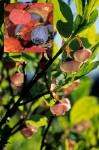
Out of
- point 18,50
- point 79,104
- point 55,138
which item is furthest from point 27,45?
point 79,104

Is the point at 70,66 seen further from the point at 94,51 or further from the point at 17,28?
→ the point at 17,28

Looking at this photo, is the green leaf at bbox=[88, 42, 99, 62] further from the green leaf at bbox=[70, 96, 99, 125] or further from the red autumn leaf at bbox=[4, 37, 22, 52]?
the green leaf at bbox=[70, 96, 99, 125]

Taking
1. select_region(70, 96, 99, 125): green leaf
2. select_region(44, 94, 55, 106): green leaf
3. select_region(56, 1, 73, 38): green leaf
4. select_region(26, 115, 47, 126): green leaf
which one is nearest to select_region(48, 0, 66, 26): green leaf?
select_region(56, 1, 73, 38): green leaf

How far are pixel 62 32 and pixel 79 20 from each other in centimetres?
6

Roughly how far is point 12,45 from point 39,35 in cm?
9

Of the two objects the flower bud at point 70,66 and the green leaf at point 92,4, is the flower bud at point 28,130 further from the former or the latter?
the green leaf at point 92,4

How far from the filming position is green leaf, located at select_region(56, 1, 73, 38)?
1105mm

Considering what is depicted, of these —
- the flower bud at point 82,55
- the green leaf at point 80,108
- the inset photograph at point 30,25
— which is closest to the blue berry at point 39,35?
the inset photograph at point 30,25

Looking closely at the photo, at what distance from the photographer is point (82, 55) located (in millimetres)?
1114

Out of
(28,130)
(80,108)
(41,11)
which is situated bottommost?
(80,108)

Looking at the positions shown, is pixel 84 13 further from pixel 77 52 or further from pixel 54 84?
pixel 54 84

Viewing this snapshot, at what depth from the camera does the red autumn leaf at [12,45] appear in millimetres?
1179

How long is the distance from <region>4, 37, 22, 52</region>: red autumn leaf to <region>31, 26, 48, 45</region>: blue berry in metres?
0.06

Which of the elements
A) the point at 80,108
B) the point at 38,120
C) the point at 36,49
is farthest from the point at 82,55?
the point at 80,108
